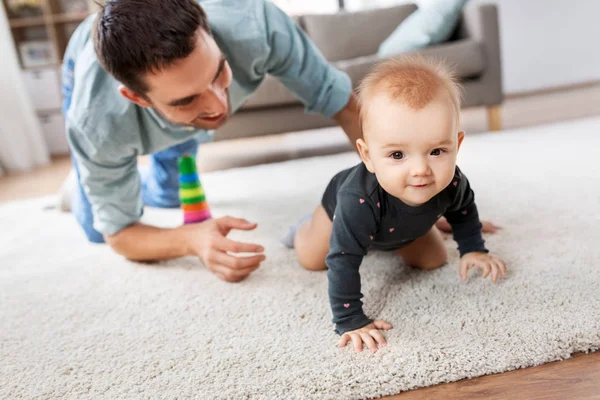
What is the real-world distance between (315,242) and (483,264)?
12.1 inches

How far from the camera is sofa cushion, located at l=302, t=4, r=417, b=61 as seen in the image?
116 inches

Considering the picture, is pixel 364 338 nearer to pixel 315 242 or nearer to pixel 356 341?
pixel 356 341

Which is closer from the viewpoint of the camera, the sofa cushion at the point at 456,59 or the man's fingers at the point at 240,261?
the man's fingers at the point at 240,261

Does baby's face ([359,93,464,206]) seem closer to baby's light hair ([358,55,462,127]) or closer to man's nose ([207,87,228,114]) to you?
baby's light hair ([358,55,462,127])

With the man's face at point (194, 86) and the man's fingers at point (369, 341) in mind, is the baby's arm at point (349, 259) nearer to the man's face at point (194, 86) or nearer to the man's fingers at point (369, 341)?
the man's fingers at point (369, 341)

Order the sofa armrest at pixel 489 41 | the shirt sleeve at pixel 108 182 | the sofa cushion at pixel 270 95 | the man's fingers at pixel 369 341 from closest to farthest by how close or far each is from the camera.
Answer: the man's fingers at pixel 369 341 < the shirt sleeve at pixel 108 182 < the sofa cushion at pixel 270 95 < the sofa armrest at pixel 489 41

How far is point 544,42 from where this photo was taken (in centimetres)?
354

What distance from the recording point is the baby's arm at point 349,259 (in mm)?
773

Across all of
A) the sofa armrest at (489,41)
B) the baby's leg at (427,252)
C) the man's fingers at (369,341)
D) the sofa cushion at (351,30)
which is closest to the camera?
the man's fingers at (369,341)

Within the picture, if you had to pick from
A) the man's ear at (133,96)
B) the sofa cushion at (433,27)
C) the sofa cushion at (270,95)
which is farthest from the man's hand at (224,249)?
the sofa cushion at (433,27)

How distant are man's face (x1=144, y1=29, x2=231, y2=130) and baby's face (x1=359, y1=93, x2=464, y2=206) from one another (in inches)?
13.4

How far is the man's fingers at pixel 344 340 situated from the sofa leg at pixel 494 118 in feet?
6.34

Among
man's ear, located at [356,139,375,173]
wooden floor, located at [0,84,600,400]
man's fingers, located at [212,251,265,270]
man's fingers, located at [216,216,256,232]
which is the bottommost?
wooden floor, located at [0,84,600,400]

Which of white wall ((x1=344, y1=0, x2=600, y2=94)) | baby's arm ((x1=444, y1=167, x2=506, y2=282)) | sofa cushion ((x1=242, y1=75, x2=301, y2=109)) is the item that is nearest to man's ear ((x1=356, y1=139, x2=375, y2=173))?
baby's arm ((x1=444, y1=167, x2=506, y2=282))
